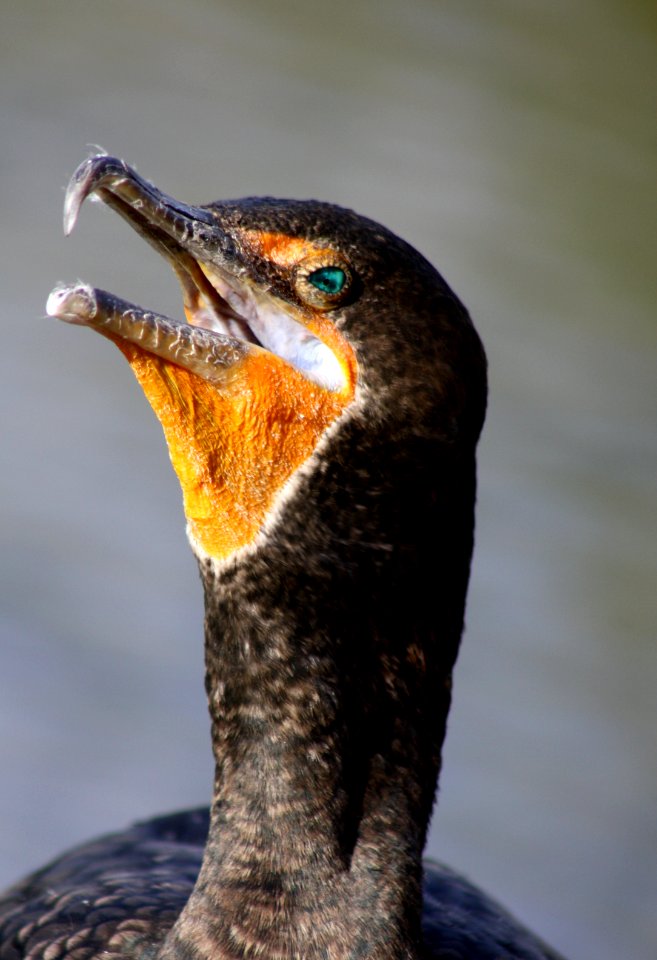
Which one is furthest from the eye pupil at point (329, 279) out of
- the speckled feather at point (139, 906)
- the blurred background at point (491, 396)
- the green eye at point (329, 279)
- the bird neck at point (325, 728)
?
the blurred background at point (491, 396)

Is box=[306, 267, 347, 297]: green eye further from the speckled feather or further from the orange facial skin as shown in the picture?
the speckled feather

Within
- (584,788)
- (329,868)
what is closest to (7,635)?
(584,788)

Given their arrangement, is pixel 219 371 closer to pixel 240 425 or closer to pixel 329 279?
pixel 240 425

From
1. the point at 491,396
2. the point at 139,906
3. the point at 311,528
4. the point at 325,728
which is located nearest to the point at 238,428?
the point at 311,528

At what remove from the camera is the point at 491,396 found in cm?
769

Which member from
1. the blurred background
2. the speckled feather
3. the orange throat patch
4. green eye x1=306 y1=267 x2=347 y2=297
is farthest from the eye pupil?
the blurred background

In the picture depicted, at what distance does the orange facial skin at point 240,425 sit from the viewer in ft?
8.42

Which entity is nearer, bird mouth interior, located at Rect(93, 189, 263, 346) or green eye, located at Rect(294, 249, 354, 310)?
green eye, located at Rect(294, 249, 354, 310)

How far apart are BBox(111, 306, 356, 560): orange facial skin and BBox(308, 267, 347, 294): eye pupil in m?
0.05

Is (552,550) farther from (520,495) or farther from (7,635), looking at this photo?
(7,635)

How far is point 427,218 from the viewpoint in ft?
28.0

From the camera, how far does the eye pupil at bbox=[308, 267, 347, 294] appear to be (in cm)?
258

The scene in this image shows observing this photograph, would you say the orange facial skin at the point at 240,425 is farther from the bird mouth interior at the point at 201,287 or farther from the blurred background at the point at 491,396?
the blurred background at the point at 491,396

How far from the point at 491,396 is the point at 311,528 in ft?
17.2
